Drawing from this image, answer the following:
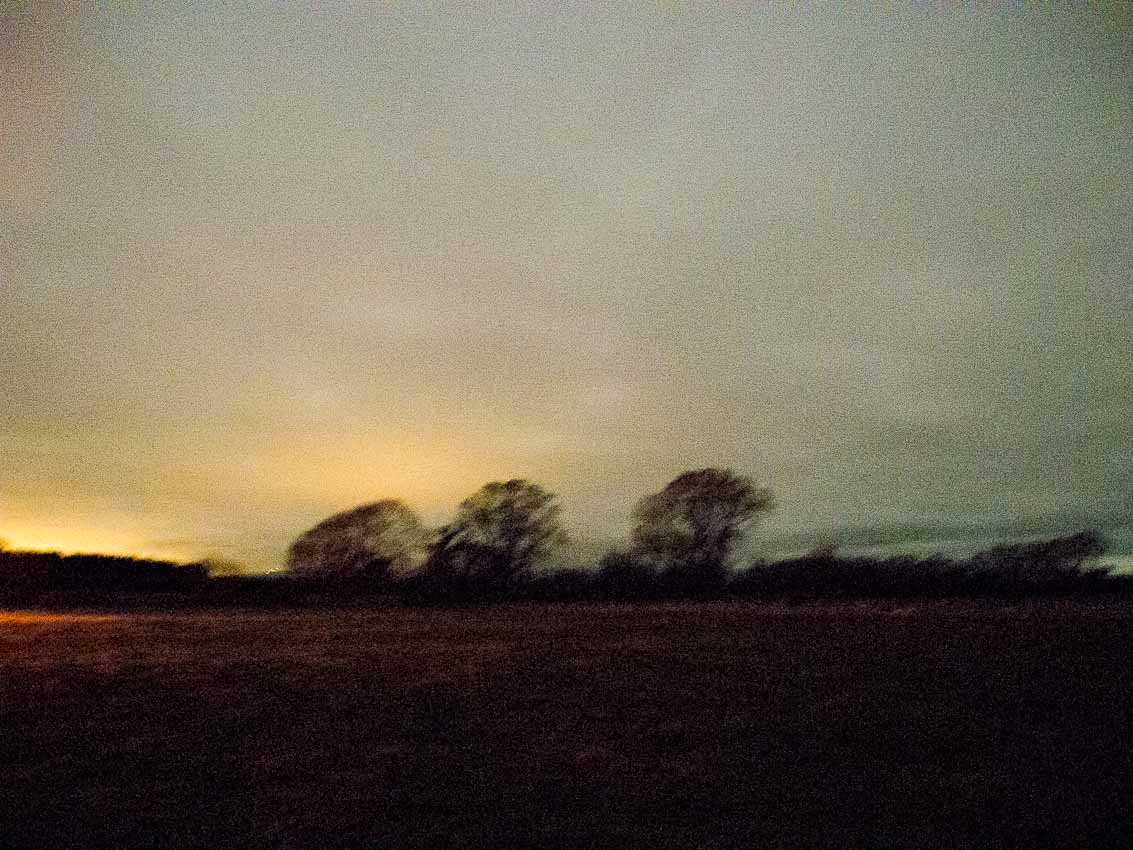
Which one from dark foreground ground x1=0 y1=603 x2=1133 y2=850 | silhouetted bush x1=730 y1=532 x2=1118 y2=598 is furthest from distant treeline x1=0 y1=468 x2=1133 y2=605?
dark foreground ground x1=0 y1=603 x2=1133 y2=850

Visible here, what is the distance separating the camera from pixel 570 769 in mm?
7828

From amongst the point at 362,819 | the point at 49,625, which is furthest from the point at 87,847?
the point at 49,625

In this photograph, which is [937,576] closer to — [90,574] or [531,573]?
[531,573]

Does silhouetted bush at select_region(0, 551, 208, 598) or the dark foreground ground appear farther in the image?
silhouetted bush at select_region(0, 551, 208, 598)

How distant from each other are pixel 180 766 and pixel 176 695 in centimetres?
424

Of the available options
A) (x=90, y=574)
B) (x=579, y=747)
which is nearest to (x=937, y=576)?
(x=579, y=747)

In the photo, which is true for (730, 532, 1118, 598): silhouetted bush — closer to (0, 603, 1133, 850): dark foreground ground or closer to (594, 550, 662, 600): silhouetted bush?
(594, 550, 662, 600): silhouetted bush

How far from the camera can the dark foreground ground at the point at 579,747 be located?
6.30 metres

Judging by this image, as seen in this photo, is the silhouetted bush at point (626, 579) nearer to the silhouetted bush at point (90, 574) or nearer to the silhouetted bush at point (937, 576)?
the silhouetted bush at point (937, 576)

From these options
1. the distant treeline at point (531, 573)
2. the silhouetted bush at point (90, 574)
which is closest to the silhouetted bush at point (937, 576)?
the distant treeline at point (531, 573)

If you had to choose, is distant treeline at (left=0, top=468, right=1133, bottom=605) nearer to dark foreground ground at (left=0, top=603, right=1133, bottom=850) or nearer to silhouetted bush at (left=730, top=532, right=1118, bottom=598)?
silhouetted bush at (left=730, top=532, right=1118, bottom=598)

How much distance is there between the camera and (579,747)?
8.68 metres

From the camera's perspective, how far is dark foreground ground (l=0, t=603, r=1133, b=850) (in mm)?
6301

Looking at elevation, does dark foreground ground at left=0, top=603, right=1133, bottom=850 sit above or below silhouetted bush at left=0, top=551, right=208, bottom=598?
below
